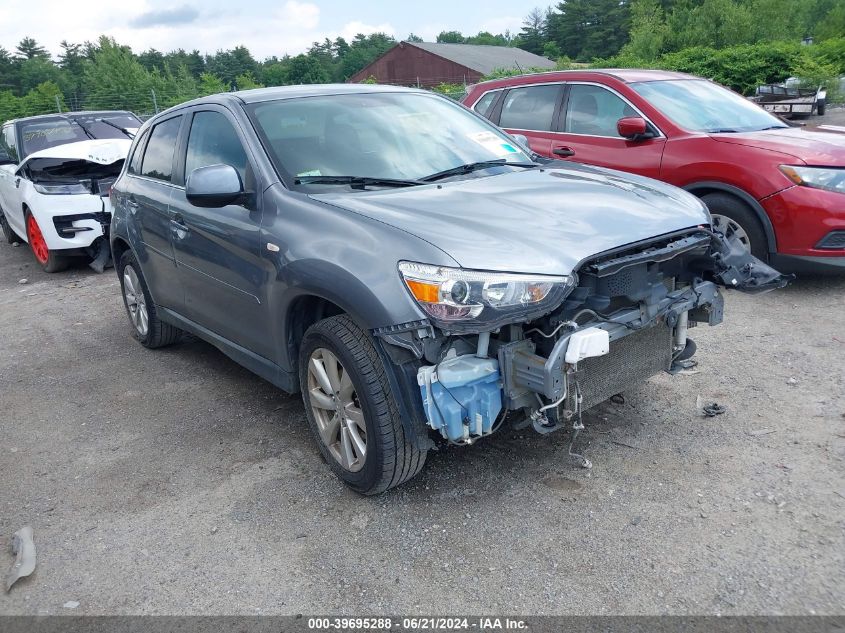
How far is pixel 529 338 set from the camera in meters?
2.95

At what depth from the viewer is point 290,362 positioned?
357 centimetres

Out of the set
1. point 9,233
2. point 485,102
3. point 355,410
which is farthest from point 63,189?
point 355,410

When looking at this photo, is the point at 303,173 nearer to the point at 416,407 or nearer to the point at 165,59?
the point at 416,407

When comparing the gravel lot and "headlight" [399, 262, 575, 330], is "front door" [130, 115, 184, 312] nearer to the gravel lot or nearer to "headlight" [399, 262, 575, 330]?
the gravel lot

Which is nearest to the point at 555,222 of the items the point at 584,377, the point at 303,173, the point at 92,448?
the point at 584,377

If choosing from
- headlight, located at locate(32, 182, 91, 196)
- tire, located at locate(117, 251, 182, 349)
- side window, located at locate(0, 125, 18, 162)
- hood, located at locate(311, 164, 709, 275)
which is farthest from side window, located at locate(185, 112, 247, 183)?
side window, located at locate(0, 125, 18, 162)

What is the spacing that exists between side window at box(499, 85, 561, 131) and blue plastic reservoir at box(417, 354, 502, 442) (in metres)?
4.68

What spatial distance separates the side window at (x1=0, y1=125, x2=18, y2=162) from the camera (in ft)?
32.1

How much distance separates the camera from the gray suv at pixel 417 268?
9.16 ft

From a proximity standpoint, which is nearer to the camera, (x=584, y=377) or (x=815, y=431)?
(x=584, y=377)

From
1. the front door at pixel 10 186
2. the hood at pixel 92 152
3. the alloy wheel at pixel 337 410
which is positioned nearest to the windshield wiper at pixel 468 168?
the alloy wheel at pixel 337 410

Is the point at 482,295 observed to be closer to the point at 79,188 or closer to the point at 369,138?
the point at 369,138

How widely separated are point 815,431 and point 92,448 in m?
3.88

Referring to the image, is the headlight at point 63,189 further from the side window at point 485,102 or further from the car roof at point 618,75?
the car roof at point 618,75
